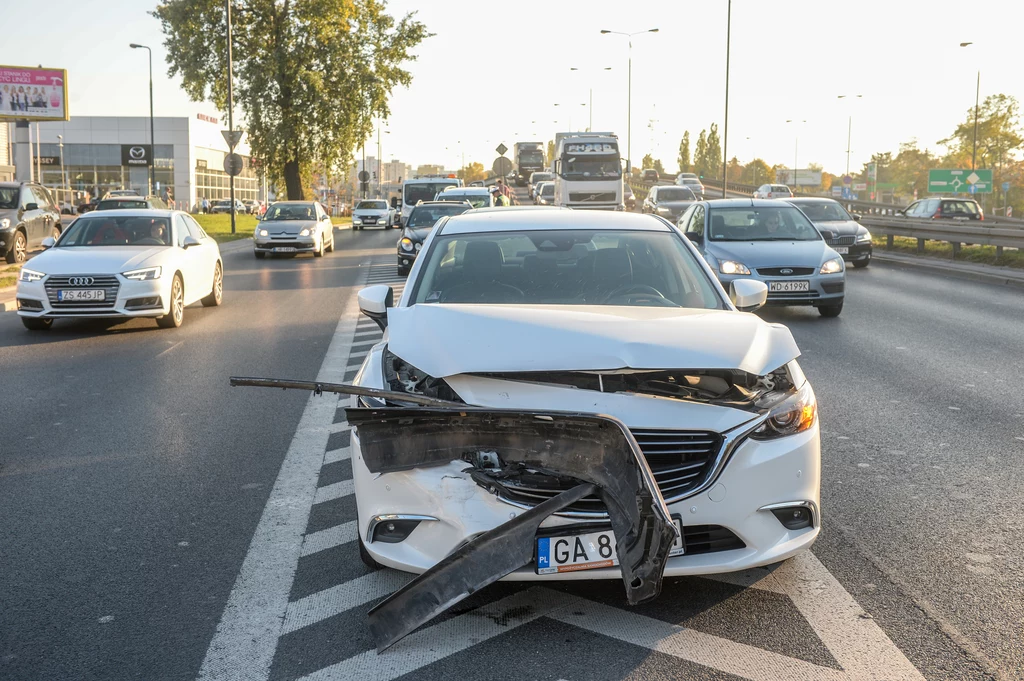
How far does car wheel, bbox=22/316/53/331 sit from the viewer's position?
12.5 m

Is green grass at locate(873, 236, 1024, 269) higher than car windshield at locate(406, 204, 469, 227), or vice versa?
car windshield at locate(406, 204, 469, 227)

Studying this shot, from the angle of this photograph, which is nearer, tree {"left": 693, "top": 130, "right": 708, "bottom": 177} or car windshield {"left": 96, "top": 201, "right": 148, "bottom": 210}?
car windshield {"left": 96, "top": 201, "right": 148, "bottom": 210}

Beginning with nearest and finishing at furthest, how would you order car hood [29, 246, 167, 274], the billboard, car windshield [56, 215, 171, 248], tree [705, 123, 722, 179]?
car hood [29, 246, 167, 274], car windshield [56, 215, 171, 248], the billboard, tree [705, 123, 722, 179]

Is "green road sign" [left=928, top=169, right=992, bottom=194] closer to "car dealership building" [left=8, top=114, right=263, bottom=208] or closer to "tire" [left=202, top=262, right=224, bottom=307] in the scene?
"car dealership building" [left=8, top=114, right=263, bottom=208]

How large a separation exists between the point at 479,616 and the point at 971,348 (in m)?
9.05

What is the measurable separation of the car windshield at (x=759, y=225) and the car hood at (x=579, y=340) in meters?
10.8

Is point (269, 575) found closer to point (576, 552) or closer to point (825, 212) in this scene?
point (576, 552)

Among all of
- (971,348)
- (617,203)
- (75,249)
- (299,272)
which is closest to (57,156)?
(617,203)

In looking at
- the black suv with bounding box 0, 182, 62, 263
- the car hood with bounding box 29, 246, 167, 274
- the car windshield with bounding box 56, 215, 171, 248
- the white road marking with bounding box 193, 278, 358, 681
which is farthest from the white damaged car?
the black suv with bounding box 0, 182, 62, 263

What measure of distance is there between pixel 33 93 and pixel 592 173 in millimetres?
29907

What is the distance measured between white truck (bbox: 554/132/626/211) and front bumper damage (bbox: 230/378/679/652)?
36.5 meters

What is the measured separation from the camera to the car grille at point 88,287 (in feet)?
39.9

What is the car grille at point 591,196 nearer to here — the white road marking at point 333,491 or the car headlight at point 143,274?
the car headlight at point 143,274

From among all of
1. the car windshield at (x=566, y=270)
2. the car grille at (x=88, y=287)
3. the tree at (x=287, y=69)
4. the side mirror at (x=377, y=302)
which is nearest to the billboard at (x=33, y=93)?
the tree at (x=287, y=69)
